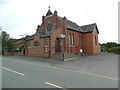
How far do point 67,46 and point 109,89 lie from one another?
1759cm

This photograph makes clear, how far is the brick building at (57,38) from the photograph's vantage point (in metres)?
22.1

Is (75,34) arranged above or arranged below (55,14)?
below

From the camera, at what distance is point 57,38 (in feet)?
75.2

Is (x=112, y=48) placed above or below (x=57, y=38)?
below

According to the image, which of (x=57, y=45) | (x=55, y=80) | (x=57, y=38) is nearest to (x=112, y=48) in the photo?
(x=57, y=45)

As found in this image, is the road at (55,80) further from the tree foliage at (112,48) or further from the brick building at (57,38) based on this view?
the tree foliage at (112,48)

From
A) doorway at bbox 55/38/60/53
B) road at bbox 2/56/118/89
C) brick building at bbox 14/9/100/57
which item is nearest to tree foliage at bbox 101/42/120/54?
brick building at bbox 14/9/100/57

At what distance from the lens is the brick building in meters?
22.1

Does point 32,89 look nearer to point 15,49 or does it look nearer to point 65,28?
point 65,28

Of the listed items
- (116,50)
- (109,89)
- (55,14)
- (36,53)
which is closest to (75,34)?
(55,14)

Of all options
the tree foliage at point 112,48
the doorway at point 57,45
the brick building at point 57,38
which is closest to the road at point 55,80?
the brick building at point 57,38

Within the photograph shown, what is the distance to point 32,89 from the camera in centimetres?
479

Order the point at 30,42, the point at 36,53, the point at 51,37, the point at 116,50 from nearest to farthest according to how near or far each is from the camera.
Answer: the point at 51,37
the point at 36,53
the point at 30,42
the point at 116,50

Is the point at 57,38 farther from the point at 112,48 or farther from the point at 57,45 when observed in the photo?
the point at 112,48
